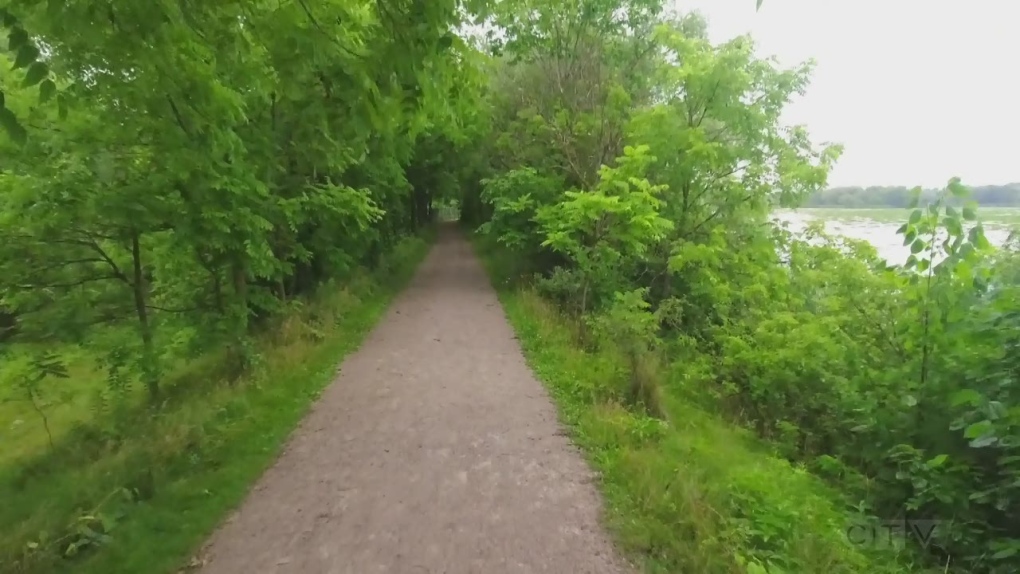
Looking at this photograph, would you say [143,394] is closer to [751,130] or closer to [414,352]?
[414,352]

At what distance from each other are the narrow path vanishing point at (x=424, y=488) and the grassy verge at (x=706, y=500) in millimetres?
296

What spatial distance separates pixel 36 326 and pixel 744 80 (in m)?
12.9

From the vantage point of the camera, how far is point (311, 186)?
476 inches

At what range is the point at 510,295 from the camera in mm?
16625

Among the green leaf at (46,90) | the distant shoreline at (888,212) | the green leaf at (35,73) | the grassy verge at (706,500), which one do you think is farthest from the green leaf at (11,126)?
the distant shoreline at (888,212)

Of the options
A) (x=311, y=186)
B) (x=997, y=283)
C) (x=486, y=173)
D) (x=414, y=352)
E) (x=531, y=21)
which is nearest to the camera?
(x=997, y=283)

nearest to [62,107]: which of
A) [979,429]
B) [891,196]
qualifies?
[979,429]

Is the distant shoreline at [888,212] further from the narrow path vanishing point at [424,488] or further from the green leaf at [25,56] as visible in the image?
the green leaf at [25,56]

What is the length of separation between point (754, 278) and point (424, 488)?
9.47 m

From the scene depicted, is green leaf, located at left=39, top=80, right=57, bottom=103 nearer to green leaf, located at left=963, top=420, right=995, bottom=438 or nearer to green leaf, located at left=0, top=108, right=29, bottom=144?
green leaf, located at left=0, top=108, right=29, bottom=144

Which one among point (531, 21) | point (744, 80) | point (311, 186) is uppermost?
point (531, 21)

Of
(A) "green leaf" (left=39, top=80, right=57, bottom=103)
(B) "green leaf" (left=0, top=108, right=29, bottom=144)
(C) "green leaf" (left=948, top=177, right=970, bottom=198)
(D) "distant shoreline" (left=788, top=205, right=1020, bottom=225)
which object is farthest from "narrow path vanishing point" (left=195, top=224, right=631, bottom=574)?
(D) "distant shoreline" (left=788, top=205, right=1020, bottom=225)

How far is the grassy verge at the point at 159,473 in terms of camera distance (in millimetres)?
4547

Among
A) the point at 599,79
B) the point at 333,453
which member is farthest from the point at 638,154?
the point at 333,453
